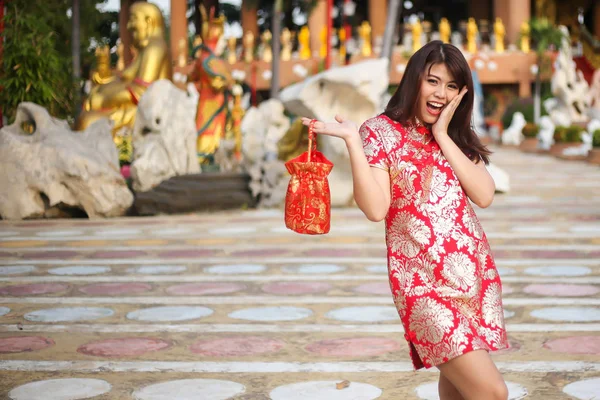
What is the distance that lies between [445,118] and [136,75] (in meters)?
11.1

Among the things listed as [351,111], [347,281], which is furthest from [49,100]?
[347,281]

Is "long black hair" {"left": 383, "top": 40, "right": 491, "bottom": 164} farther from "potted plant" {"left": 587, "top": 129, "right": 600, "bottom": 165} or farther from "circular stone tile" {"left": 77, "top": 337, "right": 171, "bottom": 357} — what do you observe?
"potted plant" {"left": 587, "top": 129, "right": 600, "bottom": 165}

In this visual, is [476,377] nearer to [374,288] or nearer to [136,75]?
[374,288]

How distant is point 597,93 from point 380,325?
67.7 ft

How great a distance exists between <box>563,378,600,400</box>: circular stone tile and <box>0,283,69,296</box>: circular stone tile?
3117 millimetres

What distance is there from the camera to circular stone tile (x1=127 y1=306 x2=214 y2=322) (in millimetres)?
4445

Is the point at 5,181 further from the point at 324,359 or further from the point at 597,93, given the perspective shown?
the point at 597,93

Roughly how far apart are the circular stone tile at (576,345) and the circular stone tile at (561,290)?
100 cm

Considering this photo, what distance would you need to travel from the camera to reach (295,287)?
5242 mm

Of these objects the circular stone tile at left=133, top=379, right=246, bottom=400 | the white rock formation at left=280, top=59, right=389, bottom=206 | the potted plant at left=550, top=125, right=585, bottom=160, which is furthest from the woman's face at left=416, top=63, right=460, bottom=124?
the potted plant at left=550, top=125, right=585, bottom=160

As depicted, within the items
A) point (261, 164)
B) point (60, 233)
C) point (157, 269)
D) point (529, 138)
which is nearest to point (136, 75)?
point (261, 164)

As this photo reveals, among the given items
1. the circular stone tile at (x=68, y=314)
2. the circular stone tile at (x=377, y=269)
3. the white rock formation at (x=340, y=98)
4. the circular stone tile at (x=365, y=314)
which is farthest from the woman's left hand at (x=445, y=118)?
the white rock formation at (x=340, y=98)

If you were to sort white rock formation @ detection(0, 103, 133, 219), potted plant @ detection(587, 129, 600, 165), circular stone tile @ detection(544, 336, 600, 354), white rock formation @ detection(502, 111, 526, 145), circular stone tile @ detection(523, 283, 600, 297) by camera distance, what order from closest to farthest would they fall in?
circular stone tile @ detection(544, 336, 600, 354) < circular stone tile @ detection(523, 283, 600, 297) < white rock formation @ detection(0, 103, 133, 219) < potted plant @ detection(587, 129, 600, 165) < white rock formation @ detection(502, 111, 526, 145)

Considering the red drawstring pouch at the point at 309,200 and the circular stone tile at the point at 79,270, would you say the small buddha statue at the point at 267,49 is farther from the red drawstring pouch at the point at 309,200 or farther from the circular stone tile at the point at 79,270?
the red drawstring pouch at the point at 309,200
